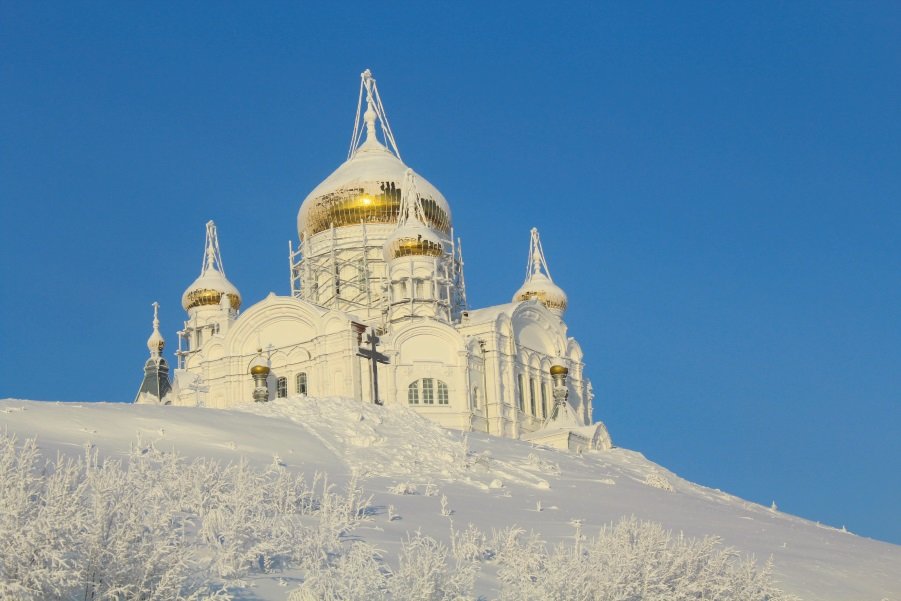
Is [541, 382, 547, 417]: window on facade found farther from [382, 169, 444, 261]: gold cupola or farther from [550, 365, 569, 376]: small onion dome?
[382, 169, 444, 261]: gold cupola

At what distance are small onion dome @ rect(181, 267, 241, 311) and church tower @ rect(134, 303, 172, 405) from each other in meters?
1.73

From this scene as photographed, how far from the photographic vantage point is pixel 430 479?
23.5 metres

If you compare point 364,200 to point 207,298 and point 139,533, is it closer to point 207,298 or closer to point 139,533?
point 207,298

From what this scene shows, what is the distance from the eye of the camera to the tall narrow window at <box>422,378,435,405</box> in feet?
143

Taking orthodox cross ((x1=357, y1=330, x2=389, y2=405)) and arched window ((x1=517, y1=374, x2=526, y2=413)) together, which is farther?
arched window ((x1=517, y1=374, x2=526, y2=413))

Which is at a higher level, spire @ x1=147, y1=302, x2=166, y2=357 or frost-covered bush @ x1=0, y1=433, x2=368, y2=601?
spire @ x1=147, y1=302, x2=166, y2=357

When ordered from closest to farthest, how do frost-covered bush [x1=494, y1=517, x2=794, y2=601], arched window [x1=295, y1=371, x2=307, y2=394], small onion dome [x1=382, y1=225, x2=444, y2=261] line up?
frost-covered bush [x1=494, y1=517, x2=794, y2=601] → arched window [x1=295, y1=371, x2=307, y2=394] → small onion dome [x1=382, y1=225, x2=444, y2=261]

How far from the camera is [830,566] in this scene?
21062mm

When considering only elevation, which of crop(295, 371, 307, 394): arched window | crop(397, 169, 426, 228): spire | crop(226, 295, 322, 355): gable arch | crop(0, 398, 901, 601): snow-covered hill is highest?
crop(397, 169, 426, 228): spire

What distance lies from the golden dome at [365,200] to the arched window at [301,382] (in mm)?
8103

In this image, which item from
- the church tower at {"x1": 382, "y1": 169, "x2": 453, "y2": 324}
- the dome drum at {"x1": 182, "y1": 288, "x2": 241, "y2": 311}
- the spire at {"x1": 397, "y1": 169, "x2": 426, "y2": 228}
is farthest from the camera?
the dome drum at {"x1": 182, "y1": 288, "x2": 241, "y2": 311}

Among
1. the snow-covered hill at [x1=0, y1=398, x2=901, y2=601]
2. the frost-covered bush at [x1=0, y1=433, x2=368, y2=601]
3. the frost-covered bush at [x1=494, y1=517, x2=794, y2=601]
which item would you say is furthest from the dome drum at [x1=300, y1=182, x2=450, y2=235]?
the frost-covered bush at [x1=0, y1=433, x2=368, y2=601]

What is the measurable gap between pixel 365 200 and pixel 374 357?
447 inches

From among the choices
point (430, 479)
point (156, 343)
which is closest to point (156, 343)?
point (156, 343)
